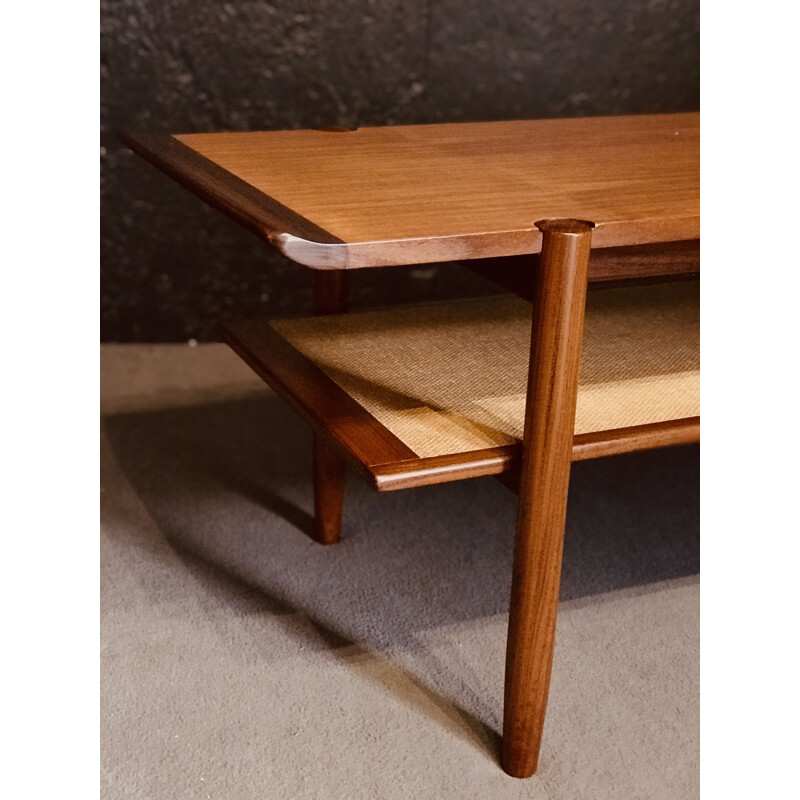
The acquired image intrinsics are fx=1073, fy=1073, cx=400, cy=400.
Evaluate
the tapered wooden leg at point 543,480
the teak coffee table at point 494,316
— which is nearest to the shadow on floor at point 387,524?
the teak coffee table at point 494,316

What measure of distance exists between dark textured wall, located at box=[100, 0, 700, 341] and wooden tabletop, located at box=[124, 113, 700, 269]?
0.75 m

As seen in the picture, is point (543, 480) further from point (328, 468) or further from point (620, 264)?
point (328, 468)

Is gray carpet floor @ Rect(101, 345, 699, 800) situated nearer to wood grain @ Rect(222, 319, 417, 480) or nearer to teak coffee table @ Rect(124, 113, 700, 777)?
teak coffee table @ Rect(124, 113, 700, 777)

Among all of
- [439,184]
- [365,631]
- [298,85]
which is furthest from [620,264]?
[298,85]

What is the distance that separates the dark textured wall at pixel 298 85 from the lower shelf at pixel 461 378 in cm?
94

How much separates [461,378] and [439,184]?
229mm

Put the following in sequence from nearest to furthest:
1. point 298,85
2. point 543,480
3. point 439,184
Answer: point 543,480, point 439,184, point 298,85

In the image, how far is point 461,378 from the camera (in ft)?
4.16

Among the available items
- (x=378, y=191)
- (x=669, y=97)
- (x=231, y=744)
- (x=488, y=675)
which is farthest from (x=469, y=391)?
(x=669, y=97)

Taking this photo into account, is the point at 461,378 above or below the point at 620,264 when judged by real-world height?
below

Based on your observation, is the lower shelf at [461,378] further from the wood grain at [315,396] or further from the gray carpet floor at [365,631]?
the gray carpet floor at [365,631]

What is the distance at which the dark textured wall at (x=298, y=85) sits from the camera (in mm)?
2180

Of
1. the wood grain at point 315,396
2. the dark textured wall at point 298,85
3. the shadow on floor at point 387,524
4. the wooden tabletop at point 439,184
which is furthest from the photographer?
the dark textured wall at point 298,85

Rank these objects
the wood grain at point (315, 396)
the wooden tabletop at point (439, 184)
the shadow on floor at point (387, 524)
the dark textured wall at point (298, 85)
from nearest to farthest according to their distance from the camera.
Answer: the wooden tabletop at point (439, 184), the wood grain at point (315, 396), the shadow on floor at point (387, 524), the dark textured wall at point (298, 85)
